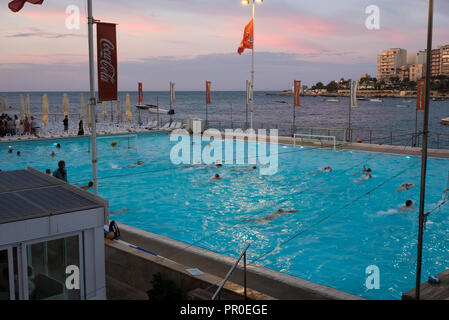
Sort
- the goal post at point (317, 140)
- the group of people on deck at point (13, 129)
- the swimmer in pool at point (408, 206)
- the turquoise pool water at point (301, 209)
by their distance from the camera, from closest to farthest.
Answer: the turquoise pool water at point (301, 209) → the swimmer in pool at point (408, 206) → the goal post at point (317, 140) → the group of people on deck at point (13, 129)

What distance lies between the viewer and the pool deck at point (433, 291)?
6.15 m

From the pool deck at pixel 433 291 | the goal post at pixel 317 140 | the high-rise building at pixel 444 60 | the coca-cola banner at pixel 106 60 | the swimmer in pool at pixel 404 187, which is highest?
the high-rise building at pixel 444 60

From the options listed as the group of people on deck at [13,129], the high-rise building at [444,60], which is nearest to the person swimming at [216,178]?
the group of people on deck at [13,129]

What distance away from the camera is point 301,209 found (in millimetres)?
14141

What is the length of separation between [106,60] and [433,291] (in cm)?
736

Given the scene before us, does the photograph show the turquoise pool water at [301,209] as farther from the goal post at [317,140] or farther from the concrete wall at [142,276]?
the concrete wall at [142,276]

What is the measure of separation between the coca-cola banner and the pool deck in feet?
22.0

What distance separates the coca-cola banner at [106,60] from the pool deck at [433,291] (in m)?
6.72

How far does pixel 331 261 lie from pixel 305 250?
2.62ft

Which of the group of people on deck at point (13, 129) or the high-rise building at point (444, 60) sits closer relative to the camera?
the group of people on deck at point (13, 129)

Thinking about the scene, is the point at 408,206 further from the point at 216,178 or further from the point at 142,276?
the point at 142,276

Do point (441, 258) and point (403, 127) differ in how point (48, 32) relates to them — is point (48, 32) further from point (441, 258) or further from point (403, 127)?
point (403, 127)

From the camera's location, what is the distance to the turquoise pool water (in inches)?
396
